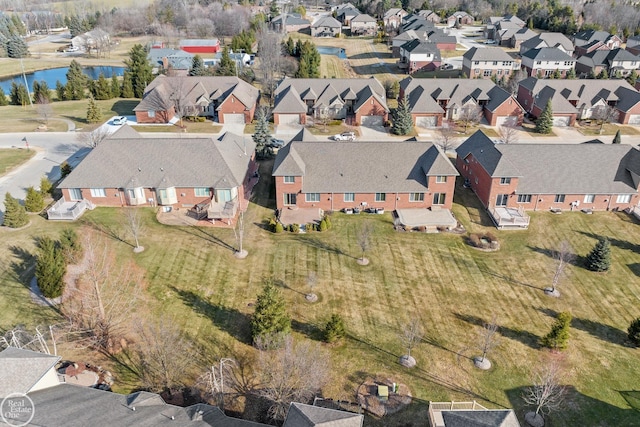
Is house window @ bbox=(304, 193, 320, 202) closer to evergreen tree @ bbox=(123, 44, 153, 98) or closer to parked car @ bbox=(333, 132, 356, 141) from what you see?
parked car @ bbox=(333, 132, 356, 141)

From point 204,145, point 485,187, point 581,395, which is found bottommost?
point 581,395

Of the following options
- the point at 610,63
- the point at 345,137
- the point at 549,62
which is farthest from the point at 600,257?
the point at 610,63

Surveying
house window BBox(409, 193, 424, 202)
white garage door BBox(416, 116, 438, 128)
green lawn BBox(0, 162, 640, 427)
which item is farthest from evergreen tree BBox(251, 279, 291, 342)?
white garage door BBox(416, 116, 438, 128)

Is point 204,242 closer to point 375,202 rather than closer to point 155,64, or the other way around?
point 375,202

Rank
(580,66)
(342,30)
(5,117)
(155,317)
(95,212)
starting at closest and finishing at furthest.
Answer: (155,317) → (95,212) → (5,117) → (580,66) → (342,30)

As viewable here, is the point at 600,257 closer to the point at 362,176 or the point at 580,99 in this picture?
the point at 362,176

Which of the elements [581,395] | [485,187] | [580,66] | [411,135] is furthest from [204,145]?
[580,66]
